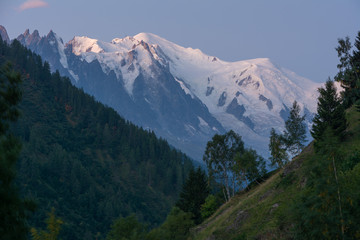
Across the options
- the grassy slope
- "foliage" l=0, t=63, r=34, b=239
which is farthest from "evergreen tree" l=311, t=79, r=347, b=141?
"foliage" l=0, t=63, r=34, b=239

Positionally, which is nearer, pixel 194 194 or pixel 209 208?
pixel 209 208

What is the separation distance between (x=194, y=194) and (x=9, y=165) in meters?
72.4

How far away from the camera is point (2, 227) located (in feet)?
58.1

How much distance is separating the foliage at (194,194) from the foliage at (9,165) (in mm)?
67973

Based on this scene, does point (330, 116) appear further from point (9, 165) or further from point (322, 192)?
point (9, 165)

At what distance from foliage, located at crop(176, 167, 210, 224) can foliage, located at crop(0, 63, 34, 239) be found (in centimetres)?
6797

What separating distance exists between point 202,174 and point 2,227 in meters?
75.7

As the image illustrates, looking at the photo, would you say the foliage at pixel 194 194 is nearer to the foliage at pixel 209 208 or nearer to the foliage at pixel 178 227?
the foliage at pixel 209 208

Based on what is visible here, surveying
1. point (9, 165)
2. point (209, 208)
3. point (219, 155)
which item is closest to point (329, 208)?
point (9, 165)

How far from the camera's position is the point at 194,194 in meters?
88.1

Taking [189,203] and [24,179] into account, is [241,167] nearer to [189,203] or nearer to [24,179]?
[189,203]

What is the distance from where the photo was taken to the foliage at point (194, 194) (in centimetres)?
8562

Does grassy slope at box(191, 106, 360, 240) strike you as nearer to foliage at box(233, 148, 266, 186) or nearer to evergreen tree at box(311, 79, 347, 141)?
evergreen tree at box(311, 79, 347, 141)

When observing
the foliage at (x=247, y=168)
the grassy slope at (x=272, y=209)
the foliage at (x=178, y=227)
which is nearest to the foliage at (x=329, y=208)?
the grassy slope at (x=272, y=209)
